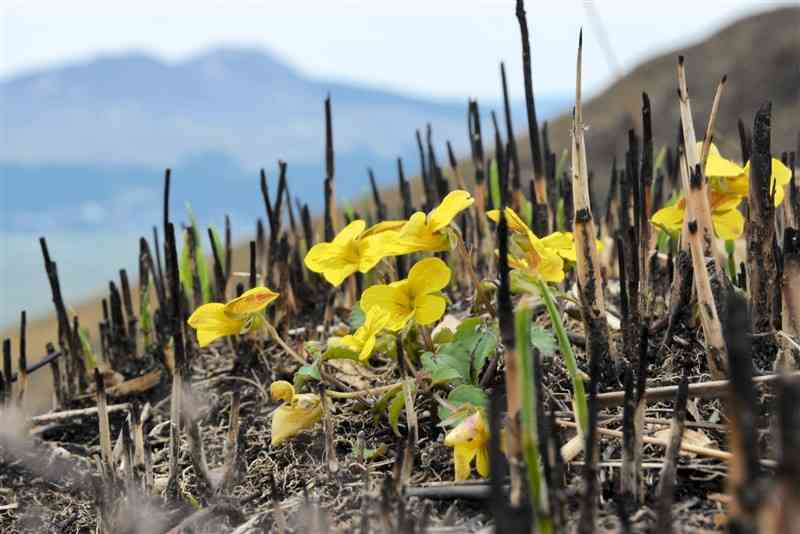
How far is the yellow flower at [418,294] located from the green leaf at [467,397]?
0.47 ft

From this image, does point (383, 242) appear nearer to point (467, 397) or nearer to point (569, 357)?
point (467, 397)

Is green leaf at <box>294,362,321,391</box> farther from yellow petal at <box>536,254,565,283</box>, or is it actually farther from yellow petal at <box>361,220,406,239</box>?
yellow petal at <box>536,254,565,283</box>

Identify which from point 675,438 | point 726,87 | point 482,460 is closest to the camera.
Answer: point 675,438

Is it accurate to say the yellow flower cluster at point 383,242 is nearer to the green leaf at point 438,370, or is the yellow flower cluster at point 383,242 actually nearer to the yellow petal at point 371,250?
the yellow petal at point 371,250

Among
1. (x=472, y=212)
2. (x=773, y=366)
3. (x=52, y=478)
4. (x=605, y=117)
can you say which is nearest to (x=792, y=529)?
(x=773, y=366)

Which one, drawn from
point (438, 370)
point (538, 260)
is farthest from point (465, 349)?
point (538, 260)

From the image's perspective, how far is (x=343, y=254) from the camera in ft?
4.96

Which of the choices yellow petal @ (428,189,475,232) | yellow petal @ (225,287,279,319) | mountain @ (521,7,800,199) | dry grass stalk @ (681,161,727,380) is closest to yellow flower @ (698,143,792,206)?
dry grass stalk @ (681,161,727,380)

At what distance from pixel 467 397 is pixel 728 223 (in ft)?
2.30

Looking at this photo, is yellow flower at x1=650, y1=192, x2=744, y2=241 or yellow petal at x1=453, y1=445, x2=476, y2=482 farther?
yellow flower at x1=650, y1=192, x2=744, y2=241

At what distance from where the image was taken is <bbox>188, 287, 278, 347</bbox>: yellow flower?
1456mm

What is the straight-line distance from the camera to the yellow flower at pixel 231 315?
4.78 ft

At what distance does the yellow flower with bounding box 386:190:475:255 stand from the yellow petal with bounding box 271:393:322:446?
12.6 inches

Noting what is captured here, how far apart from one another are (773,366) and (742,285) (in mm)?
275
